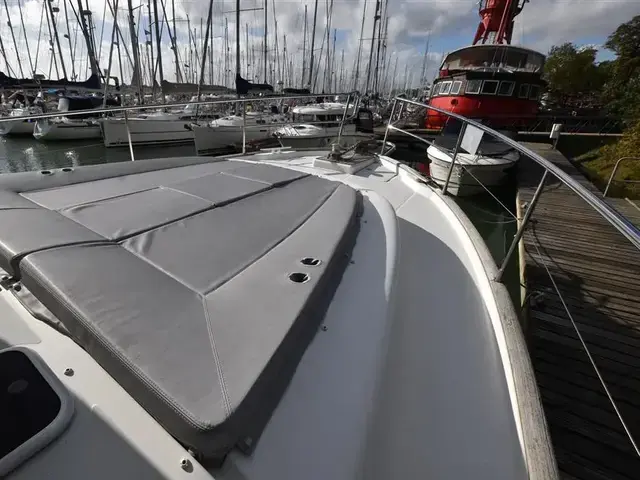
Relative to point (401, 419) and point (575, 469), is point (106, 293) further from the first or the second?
point (575, 469)

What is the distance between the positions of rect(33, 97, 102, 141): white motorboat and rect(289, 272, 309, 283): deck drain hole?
1813cm

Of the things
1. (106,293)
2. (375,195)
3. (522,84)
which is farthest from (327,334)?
(522,84)

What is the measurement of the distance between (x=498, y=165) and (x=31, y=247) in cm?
939

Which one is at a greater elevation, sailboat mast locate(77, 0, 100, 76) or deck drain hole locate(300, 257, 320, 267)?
sailboat mast locate(77, 0, 100, 76)

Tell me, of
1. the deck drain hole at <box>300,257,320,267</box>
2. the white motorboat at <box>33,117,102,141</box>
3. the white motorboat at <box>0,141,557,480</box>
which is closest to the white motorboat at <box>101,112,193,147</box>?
Answer: the white motorboat at <box>33,117,102,141</box>

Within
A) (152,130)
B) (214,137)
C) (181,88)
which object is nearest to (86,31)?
(181,88)

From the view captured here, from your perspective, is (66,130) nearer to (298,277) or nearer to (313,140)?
(313,140)

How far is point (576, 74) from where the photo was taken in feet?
94.0

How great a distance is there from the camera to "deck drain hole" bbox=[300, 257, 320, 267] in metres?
1.45

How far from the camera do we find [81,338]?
38.9 inches

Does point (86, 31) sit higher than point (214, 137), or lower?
higher

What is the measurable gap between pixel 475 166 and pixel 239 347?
29.4ft

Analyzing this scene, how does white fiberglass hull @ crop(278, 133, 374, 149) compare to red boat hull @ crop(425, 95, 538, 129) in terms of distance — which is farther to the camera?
red boat hull @ crop(425, 95, 538, 129)

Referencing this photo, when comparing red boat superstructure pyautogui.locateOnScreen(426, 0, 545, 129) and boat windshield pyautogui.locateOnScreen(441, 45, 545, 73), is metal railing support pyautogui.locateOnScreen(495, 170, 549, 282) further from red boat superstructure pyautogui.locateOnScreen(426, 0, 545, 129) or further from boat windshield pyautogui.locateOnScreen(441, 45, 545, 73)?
boat windshield pyautogui.locateOnScreen(441, 45, 545, 73)
